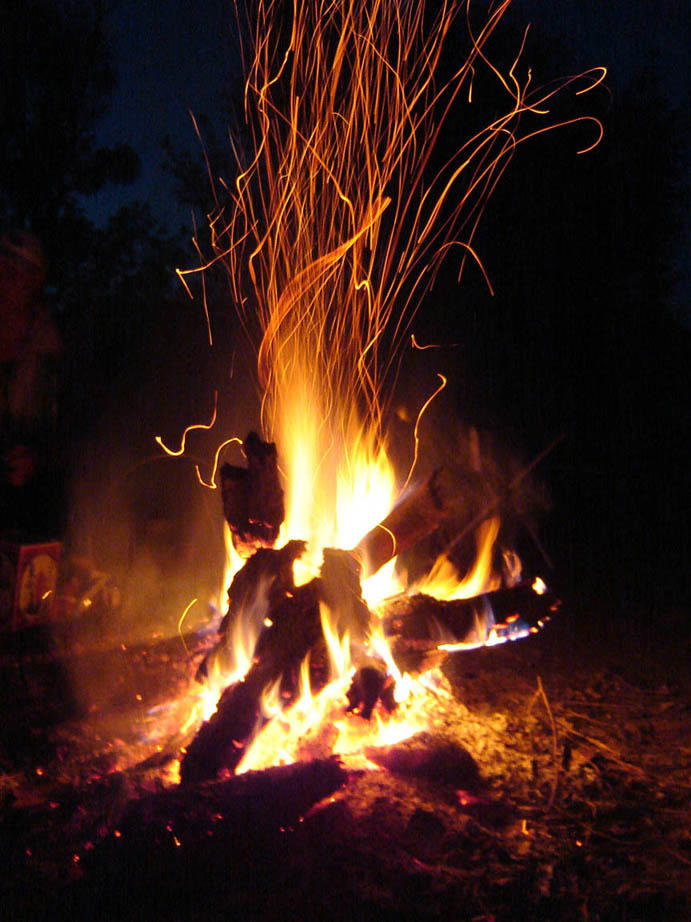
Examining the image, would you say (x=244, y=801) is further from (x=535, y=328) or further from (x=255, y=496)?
(x=535, y=328)

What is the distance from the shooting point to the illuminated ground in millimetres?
2480

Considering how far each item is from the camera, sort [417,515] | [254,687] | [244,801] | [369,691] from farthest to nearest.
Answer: [417,515] < [369,691] < [254,687] < [244,801]

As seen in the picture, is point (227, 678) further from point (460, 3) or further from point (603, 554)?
point (460, 3)


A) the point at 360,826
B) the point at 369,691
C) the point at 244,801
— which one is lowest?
the point at 360,826

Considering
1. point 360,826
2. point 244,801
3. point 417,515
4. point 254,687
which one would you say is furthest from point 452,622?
point 244,801

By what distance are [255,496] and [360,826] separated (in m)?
1.81

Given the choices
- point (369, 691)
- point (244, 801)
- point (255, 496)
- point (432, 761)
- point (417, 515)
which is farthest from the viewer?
point (417, 515)

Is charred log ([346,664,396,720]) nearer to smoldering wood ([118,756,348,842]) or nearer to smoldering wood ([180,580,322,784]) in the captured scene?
smoldering wood ([180,580,322,784])

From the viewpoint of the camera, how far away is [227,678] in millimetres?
3834

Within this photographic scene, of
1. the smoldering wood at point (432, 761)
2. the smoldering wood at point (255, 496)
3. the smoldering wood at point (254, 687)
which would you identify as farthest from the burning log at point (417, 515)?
the smoldering wood at point (432, 761)

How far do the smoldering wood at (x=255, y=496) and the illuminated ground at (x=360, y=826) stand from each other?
0.97m

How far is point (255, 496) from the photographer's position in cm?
407

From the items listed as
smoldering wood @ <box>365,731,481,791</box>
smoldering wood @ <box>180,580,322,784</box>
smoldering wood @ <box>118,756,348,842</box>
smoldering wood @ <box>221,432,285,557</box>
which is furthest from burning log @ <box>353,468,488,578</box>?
smoldering wood @ <box>118,756,348,842</box>

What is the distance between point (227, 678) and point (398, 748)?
0.97 meters
